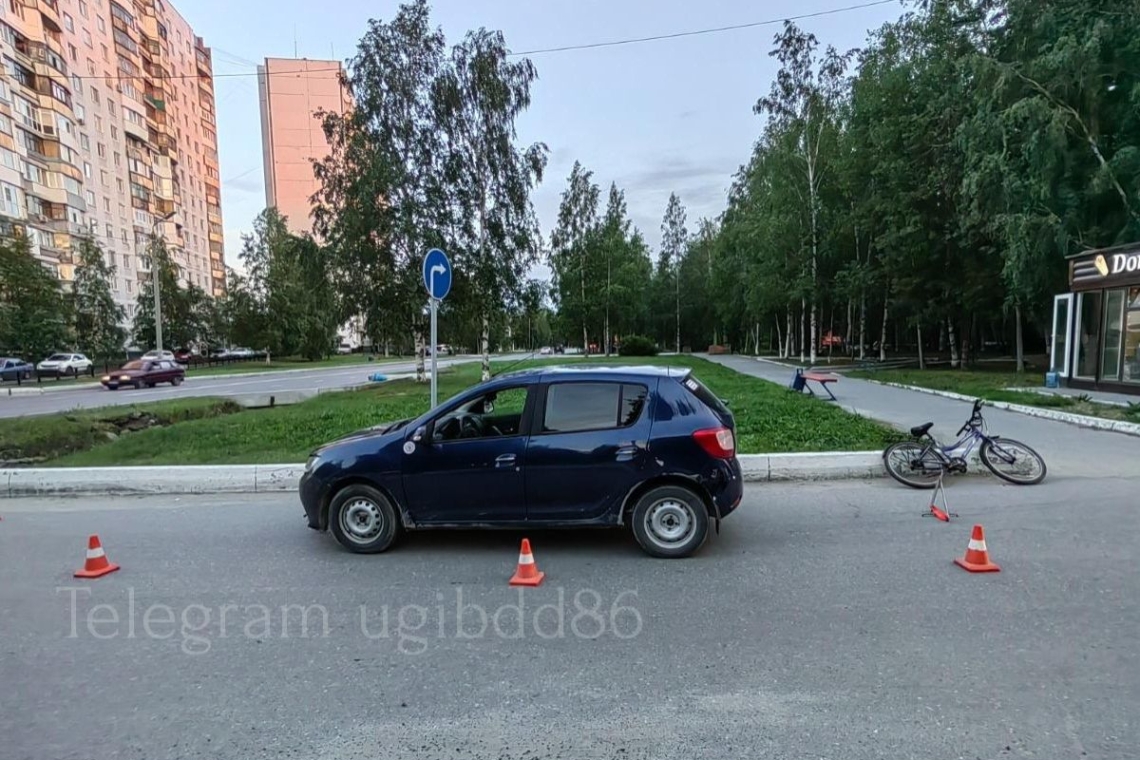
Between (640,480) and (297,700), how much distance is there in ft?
9.39

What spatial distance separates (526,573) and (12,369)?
4537cm

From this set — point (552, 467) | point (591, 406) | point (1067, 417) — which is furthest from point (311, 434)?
point (1067, 417)

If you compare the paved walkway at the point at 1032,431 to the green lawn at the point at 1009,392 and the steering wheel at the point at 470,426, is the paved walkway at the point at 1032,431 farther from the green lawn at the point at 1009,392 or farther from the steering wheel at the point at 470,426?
the steering wheel at the point at 470,426

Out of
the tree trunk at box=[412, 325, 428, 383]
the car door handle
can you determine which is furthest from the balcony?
the car door handle

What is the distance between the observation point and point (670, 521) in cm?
518

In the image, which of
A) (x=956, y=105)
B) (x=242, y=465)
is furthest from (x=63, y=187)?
(x=956, y=105)

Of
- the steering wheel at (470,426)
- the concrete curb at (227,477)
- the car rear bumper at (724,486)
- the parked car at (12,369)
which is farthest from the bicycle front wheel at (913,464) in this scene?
the parked car at (12,369)

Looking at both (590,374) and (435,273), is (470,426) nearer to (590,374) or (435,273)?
(590,374)

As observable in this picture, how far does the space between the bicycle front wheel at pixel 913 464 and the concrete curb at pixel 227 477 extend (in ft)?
1.14

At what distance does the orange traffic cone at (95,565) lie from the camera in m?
4.98

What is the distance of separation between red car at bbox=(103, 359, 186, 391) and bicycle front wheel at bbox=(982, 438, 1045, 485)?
32961 millimetres

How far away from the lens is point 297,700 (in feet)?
10.4

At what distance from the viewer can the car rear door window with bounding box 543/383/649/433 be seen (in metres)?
5.23

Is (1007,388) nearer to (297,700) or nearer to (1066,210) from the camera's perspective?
(1066,210)
